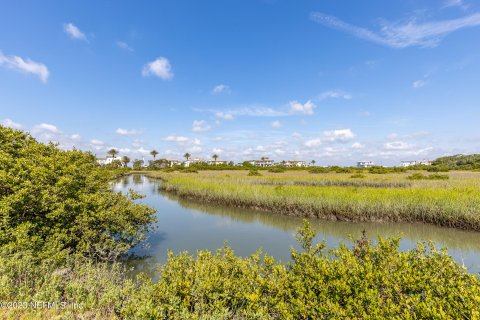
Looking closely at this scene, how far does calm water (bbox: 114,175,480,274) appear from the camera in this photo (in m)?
10.3

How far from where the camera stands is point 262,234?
1305cm

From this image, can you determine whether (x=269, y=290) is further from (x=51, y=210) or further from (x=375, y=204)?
(x=375, y=204)

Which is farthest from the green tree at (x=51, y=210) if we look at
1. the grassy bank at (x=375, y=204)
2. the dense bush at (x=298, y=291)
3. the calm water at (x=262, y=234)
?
the grassy bank at (x=375, y=204)

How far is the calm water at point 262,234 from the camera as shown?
33.8 ft

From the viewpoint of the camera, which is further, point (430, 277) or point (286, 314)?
point (430, 277)

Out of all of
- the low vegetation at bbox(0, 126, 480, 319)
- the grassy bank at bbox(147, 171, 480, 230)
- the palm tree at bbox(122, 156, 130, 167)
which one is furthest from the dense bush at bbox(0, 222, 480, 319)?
the palm tree at bbox(122, 156, 130, 167)

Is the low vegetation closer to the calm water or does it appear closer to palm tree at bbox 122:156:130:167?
the calm water

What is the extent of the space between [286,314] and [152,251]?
8.38 metres

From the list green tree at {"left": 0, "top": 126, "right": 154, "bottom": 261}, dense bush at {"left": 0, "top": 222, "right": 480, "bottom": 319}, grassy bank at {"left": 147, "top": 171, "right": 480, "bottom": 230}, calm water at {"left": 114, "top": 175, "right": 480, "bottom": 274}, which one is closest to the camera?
dense bush at {"left": 0, "top": 222, "right": 480, "bottom": 319}

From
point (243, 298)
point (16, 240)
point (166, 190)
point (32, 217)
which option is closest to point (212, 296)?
point (243, 298)

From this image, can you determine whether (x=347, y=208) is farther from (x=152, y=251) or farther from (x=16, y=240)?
A: (x=16, y=240)

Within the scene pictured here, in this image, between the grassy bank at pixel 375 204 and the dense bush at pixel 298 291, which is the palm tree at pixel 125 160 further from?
the dense bush at pixel 298 291

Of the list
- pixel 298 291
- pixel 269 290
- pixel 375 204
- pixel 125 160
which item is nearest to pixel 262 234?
pixel 375 204

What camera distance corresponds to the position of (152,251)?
10.3 meters
